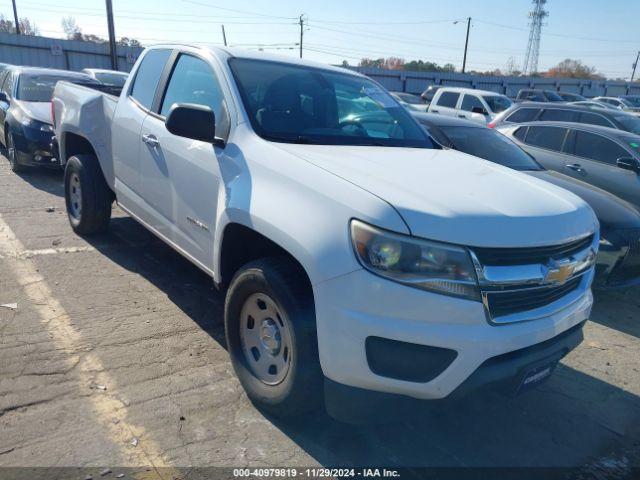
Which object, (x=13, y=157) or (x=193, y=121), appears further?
(x=13, y=157)

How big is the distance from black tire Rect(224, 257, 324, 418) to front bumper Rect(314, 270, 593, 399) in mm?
148

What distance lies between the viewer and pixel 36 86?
8.92 metres

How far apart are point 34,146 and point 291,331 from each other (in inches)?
278

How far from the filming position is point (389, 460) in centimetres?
266

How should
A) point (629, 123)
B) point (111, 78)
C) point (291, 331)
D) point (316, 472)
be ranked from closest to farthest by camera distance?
point (291, 331) → point (316, 472) → point (629, 123) → point (111, 78)

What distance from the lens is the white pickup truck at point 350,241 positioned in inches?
85.7

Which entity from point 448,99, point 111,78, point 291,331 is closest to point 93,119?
point 291,331

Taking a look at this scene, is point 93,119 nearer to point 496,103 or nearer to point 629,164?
point 629,164

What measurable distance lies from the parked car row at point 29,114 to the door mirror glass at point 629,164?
6.76 m

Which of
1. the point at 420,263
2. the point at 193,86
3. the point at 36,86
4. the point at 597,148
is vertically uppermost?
the point at 193,86

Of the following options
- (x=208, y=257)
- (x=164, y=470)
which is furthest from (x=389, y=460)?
(x=208, y=257)

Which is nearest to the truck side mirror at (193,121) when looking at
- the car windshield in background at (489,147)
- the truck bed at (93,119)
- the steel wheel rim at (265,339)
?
the steel wheel rim at (265,339)

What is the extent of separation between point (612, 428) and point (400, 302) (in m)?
1.95

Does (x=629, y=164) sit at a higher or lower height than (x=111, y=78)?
lower
